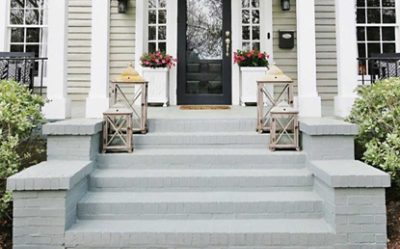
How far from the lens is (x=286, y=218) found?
2.95 meters

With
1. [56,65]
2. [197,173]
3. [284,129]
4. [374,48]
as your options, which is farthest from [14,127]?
[374,48]

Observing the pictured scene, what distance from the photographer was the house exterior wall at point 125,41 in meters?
6.43

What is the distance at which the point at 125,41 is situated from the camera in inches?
254

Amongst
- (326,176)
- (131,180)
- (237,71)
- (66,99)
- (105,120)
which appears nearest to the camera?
(326,176)

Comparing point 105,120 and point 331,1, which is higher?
point 331,1

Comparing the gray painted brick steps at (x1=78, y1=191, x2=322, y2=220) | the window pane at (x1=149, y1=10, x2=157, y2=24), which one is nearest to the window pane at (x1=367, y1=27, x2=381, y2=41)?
the window pane at (x1=149, y1=10, x2=157, y2=24)

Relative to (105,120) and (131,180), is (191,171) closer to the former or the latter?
(131,180)

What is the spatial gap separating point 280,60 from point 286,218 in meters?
4.05

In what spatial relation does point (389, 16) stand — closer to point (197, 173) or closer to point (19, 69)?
point (197, 173)

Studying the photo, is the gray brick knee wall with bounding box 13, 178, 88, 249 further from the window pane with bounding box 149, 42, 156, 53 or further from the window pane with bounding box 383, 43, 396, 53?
the window pane with bounding box 383, 43, 396, 53

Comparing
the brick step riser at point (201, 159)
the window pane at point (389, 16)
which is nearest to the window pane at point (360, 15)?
the window pane at point (389, 16)

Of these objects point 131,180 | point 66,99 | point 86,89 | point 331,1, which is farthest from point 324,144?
point 86,89

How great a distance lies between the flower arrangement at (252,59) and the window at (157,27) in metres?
1.38

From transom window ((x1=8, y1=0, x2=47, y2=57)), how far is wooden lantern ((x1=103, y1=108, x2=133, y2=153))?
3.73 meters
